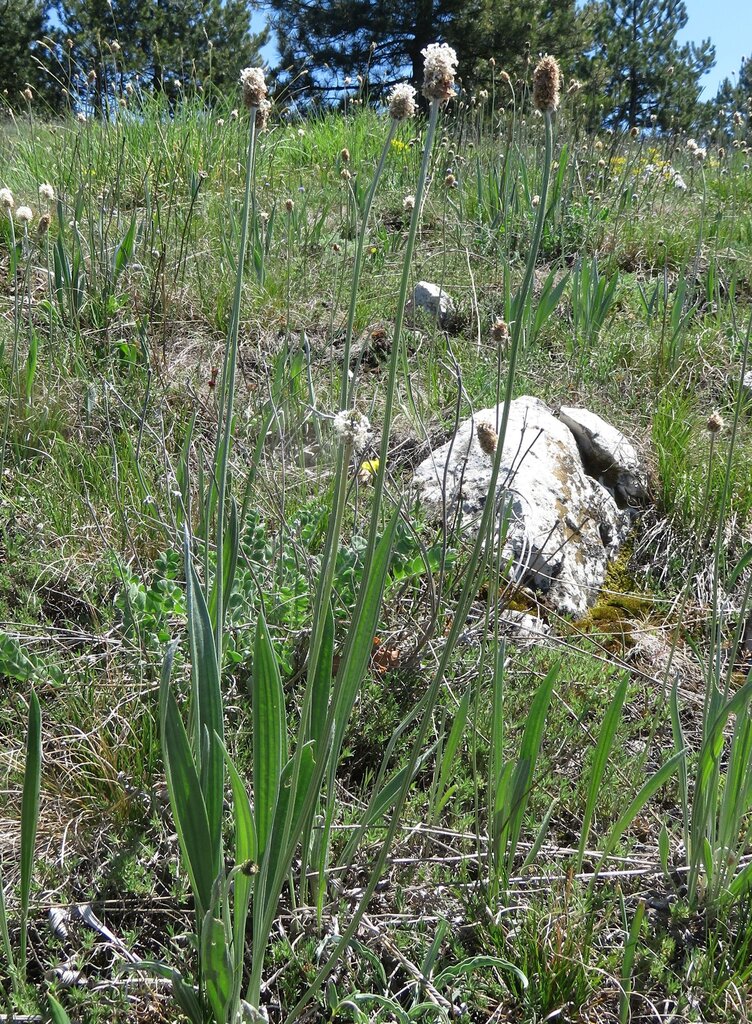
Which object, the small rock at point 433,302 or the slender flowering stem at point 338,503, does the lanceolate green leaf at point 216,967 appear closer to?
the slender flowering stem at point 338,503

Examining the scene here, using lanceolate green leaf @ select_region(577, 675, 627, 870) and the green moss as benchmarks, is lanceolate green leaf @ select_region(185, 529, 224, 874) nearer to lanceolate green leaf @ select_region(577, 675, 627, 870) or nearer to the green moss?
lanceolate green leaf @ select_region(577, 675, 627, 870)

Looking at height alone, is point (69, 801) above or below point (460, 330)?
below

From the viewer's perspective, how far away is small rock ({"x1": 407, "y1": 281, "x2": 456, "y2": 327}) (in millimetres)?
3325

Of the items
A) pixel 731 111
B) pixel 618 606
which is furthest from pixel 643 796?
pixel 731 111

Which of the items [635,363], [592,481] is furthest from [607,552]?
[635,363]

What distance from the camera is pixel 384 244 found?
12.5 ft

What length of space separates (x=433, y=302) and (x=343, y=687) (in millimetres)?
2582

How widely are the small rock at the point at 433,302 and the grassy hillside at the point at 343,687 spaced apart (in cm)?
9

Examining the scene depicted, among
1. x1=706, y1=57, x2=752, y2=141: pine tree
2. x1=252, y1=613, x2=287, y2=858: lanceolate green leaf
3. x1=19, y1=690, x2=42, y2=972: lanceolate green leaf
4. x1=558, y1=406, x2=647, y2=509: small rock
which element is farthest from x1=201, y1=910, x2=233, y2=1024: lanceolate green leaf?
x1=706, y1=57, x2=752, y2=141: pine tree

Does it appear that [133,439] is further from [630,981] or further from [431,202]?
[431,202]

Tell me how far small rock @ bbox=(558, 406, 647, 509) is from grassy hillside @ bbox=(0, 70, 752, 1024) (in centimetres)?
9

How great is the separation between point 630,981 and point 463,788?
0.44 m

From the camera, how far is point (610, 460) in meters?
2.59

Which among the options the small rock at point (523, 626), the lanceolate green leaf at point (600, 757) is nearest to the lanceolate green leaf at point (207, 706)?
the lanceolate green leaf at point (600, 757)
